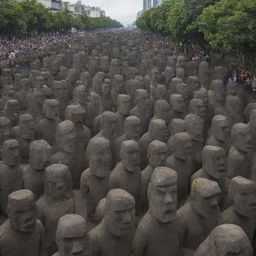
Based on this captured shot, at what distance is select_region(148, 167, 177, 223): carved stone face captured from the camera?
5.05 meters

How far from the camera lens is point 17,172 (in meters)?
7.29

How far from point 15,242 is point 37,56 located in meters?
21.0

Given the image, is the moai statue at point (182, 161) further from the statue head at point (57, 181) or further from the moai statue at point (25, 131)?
the moai statue at point (25, 131)

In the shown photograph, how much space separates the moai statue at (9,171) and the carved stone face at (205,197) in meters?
3.26

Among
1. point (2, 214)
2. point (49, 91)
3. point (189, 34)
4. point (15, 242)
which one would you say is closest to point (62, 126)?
point (2, 214)

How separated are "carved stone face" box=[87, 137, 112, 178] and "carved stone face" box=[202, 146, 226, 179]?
1.60 meters

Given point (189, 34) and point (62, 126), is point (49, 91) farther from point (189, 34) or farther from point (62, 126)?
point (189, 34)

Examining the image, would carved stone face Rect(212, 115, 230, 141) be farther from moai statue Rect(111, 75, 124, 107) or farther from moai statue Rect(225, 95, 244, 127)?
moai statue Rect(111, 75, 124, 107)

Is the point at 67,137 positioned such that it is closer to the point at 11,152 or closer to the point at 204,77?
the point at 11,152

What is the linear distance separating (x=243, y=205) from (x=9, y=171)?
13.1 feet

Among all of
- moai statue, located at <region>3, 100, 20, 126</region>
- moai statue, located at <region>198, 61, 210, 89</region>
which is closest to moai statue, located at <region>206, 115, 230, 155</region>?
moai statue, located at <region>3, 100, 20, 126</region>

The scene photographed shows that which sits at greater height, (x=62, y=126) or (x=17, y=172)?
(x=62, y=126)

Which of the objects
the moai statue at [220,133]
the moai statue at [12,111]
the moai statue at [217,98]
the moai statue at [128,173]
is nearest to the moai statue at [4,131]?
the moai statue at [12,111]

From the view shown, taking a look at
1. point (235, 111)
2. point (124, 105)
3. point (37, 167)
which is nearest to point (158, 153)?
point (37, 167)
